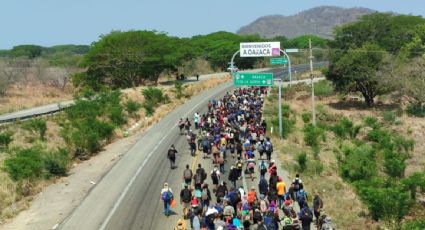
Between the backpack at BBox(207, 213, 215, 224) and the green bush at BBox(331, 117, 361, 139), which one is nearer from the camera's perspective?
the backpack at BBox(207, 213, 215, 224)

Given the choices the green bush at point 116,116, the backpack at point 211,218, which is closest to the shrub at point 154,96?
the green bush at point 116,116

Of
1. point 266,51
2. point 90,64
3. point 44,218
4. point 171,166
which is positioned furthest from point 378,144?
point 90,64

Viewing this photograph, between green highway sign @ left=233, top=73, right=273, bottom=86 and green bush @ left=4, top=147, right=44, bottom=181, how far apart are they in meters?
16.0

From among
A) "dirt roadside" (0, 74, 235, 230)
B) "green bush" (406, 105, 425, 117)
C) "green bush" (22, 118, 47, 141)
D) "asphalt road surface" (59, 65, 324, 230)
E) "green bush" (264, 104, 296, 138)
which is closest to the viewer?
"asphalt road surface" (59, 65, 324, 230)

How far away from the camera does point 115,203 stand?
23.6 meters

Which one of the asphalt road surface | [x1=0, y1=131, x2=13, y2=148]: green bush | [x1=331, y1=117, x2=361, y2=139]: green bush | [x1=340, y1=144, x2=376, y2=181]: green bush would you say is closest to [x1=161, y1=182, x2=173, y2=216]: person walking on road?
the asphalt road surface

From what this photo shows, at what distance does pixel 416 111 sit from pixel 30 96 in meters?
59.1

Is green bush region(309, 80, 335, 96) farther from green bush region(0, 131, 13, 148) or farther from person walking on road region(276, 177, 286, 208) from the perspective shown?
person walking on road region(276, 177, 286, 208)

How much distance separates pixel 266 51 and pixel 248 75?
3778 mm

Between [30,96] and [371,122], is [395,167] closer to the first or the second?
[371,122]

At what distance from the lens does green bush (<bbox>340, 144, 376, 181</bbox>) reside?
28875mm

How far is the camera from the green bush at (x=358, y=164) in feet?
94.7

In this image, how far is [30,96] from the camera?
3226 inches

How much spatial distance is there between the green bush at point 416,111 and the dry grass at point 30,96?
156 feet
